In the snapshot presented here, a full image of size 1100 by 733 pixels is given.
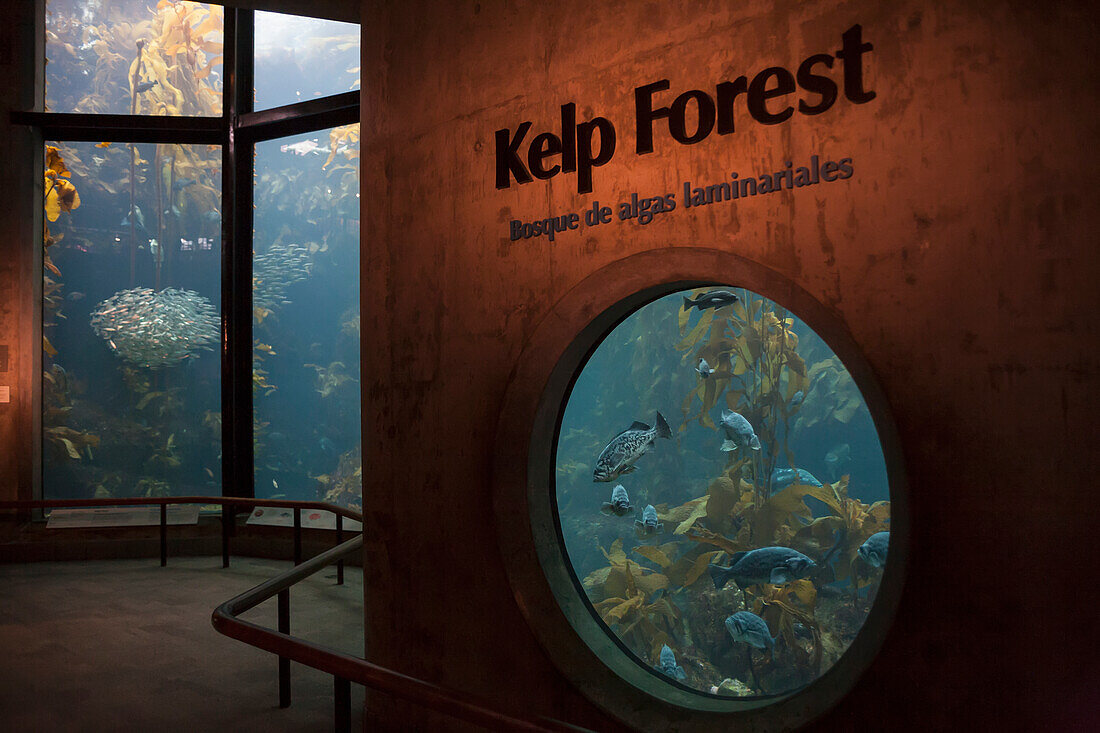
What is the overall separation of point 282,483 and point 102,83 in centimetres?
623

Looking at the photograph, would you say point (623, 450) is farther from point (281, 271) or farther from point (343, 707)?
point (281, 271)

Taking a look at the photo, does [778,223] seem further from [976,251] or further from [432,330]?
[432,330]

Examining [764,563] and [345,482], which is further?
[345,482]

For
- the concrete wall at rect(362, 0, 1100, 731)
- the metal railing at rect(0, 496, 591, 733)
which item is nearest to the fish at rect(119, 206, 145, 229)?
the metal railing at rect(0, 496, 591, 733)

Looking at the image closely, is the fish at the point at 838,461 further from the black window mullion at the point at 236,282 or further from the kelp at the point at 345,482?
the black window mullion at the point at 236,282

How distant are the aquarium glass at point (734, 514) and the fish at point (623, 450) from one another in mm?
18

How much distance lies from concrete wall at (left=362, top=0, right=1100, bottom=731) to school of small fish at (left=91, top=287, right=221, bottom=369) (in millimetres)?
6791

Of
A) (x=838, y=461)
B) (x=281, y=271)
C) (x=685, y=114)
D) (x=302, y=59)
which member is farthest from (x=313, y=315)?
(x=838, y=461)

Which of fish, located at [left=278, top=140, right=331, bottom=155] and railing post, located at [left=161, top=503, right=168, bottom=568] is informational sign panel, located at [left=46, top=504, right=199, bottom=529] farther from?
fish, located at [left=278, top=140, right=331, bottom=155]

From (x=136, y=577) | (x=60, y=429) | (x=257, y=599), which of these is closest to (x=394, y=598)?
(x=257, y=599)

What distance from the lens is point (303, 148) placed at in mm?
11422

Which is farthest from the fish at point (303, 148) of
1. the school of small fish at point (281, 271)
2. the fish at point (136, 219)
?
the fish at point (136, 219)

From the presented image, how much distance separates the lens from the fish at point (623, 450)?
6.82 metres

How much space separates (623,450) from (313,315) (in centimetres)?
638
